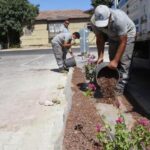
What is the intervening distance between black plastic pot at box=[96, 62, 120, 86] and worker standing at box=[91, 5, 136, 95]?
0.12m

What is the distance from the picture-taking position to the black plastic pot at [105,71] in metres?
9.01

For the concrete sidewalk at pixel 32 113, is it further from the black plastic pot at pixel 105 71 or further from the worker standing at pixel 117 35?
the worker standing at pixel 117 35

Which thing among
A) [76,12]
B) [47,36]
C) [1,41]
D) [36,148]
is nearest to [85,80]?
[36,148]

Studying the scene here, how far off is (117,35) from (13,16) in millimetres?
47026

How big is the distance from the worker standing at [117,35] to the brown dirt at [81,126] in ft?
3.03

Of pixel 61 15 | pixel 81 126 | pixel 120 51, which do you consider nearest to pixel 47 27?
pixel 61 15

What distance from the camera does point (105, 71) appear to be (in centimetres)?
935

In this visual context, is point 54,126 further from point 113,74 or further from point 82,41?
point 82,41

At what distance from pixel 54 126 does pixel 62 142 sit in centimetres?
159

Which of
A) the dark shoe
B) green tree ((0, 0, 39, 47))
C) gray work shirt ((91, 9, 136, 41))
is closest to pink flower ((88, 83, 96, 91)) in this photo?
the dark shoe

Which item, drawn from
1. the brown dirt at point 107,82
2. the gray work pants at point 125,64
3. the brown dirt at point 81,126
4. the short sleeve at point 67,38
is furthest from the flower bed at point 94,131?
the short sleeve at point 67,38

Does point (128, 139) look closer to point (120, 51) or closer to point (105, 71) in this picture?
point (120, 51)

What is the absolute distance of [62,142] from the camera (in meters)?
5.83

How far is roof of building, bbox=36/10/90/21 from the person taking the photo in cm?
6228
